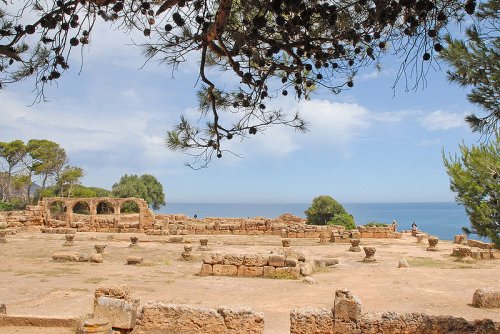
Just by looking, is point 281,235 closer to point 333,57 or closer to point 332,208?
point 332,208

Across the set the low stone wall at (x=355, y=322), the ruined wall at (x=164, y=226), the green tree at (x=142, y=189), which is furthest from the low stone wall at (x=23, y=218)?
the low stone wall at (x=355, y=322)

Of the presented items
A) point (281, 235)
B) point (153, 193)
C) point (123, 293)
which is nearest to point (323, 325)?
point (123, 293)

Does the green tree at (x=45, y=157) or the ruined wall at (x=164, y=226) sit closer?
the ruined wall at (x=164, y=226)

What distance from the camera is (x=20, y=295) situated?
11164 mm

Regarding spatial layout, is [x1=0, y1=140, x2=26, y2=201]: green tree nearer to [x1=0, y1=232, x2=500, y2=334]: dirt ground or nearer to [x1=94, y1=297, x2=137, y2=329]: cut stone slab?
[x1=0, y1=232, x2=500, y2=334]: dirt ground

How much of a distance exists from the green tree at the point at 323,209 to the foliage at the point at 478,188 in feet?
53.4

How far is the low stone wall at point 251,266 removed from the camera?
14734mm

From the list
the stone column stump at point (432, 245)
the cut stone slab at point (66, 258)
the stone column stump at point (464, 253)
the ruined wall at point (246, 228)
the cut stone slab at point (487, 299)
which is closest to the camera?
the cut stone slab at point (487, 299)

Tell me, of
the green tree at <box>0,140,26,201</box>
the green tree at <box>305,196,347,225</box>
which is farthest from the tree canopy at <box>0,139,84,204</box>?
the green tree at <box>305,196,347,225</box>

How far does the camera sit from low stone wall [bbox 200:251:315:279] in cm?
1473

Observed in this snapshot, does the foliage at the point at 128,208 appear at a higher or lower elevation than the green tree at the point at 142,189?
lower

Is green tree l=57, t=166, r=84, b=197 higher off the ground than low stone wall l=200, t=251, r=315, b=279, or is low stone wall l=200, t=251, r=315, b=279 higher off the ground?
Answer: green tree l=57, t=166, r=84, b=197

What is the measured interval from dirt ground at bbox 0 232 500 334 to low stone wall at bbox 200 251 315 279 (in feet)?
1.74

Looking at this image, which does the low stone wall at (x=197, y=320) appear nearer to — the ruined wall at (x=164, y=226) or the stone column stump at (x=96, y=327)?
the stone column stump at (x=96, y=327)
